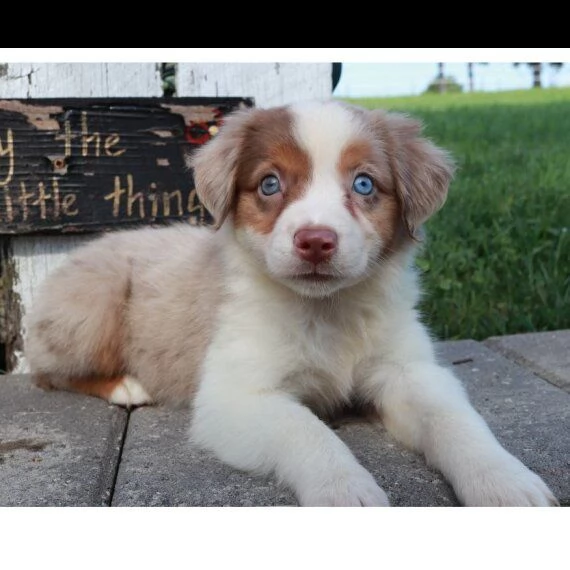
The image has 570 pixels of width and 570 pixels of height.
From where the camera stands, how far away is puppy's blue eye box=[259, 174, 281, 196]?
2648 mm

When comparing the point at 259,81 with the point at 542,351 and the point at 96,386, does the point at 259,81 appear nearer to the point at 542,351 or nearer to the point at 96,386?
the point at 96,386

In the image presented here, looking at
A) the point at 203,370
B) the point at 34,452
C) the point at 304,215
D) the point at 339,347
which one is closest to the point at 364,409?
the point at 339,347

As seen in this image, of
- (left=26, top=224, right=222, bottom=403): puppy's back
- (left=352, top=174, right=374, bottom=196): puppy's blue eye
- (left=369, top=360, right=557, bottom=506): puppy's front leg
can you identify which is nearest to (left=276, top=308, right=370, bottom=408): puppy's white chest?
(left=369, top=360, right=557, bottom=506): puppy's front leg

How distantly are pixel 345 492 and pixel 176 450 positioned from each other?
2.55 ft

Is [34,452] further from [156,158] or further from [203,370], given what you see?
[156,158]

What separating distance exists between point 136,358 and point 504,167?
2.78 metres

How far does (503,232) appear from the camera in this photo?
4980mm

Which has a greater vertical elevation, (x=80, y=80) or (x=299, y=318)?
(x=80, y=80)

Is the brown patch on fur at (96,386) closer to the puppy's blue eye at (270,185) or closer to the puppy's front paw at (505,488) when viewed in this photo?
the puppy's blue eye at (270,185)

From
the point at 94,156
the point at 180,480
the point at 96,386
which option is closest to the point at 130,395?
the point at 96,386

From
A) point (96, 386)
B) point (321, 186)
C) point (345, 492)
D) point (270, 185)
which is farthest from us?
point (96, 386)

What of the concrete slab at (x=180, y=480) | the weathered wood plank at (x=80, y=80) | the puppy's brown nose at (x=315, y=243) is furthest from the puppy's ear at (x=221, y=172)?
the weathered wood plank at (x=80, y=80)

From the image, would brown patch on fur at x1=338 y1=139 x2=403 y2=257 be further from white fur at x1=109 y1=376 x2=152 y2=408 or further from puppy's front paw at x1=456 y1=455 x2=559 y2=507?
white fur at x1=109 y1=376 x2=152 y2=408

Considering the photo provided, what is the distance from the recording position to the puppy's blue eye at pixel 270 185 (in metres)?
2.65
